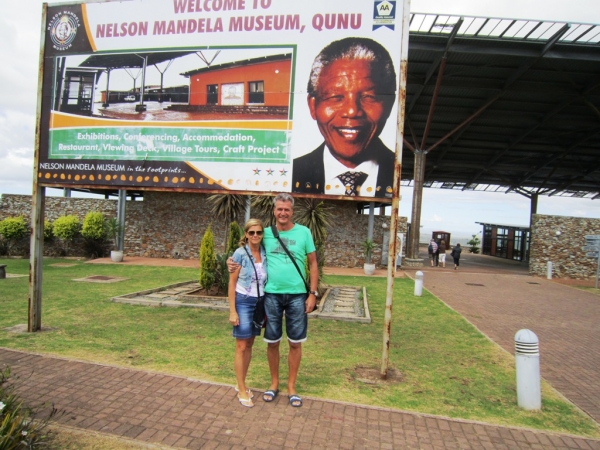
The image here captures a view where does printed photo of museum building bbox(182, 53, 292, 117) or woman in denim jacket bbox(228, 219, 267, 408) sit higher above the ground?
printed photo of museum building bbox(182, 53, 292, 117)

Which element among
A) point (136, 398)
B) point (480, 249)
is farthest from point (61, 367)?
point (480, 249)

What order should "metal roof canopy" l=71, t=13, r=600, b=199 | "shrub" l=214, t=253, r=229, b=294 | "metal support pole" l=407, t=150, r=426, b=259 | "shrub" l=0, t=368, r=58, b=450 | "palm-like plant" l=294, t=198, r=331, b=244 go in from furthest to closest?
1. "metal support pole" l=407, t=150, r=426, b=259
2. "metal roof canopy" l=71, t=13, r=600, b=199
3. "palm-like plant" l=294, t=198, r=331, b=244
4. "shrub" l=214, t=253, r=229, b=294
5. "shrub" l=0, t=368, r=58, b=450

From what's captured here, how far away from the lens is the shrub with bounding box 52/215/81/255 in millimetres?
18500

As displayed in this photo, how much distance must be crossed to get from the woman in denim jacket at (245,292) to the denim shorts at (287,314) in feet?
0.34

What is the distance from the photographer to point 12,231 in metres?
18.0

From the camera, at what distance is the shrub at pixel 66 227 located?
1850cm

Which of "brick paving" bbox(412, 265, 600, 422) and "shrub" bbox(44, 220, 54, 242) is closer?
"brick paving" bbox(412, 265, 600, 422)

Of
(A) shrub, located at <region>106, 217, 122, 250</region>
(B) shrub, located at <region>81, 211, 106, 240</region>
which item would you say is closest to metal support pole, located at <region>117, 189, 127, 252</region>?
(A) shrub, located at <region>106, 217, 122, 250</region>

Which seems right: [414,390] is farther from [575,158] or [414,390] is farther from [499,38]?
[575,158]

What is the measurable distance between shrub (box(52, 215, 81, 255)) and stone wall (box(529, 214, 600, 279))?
817 inches

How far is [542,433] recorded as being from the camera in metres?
3.47

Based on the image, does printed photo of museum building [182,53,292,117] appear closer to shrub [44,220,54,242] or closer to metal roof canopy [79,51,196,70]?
metal roof canopy [79,51,196,70]

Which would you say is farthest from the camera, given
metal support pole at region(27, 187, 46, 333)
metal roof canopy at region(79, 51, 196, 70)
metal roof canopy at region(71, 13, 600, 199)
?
metal roof canopy at region(71, 13, 600, 199)

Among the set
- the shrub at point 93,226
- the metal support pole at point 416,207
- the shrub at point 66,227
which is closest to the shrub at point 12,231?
the shrub at point 66,227
